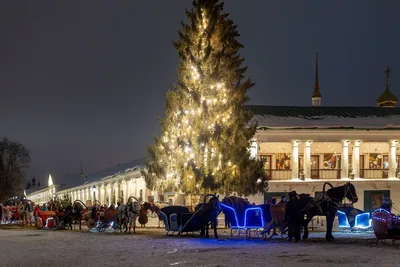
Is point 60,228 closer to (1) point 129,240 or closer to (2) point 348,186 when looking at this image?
(1) point 129,240

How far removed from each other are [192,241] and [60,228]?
1118cm

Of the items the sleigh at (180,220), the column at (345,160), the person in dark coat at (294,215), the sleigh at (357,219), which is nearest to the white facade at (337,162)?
the column at (345,160)

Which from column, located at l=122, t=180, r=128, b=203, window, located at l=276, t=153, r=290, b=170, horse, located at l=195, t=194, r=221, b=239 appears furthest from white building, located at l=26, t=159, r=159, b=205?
horse, located at l=195, t=194, r=221, b=239

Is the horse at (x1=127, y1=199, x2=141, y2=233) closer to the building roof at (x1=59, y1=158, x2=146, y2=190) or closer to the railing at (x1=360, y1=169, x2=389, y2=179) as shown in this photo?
the building roof at (x1=59, y1=158, x2=146, y2=190)

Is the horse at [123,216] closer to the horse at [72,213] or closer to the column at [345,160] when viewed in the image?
the horse at [72,213]

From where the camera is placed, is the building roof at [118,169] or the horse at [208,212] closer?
the horse at [208,212]

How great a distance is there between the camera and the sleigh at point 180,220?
21594 millimetres

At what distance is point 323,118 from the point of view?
43656mm

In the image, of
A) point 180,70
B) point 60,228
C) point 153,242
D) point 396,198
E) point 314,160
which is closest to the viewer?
point 153,242

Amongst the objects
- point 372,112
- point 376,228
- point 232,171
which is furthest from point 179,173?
point 372,112

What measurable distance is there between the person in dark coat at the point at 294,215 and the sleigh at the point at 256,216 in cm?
59

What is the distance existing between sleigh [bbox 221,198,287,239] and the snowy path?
1.10 metres

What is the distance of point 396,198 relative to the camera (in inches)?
1645

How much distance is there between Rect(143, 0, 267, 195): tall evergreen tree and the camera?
96.9 feet
